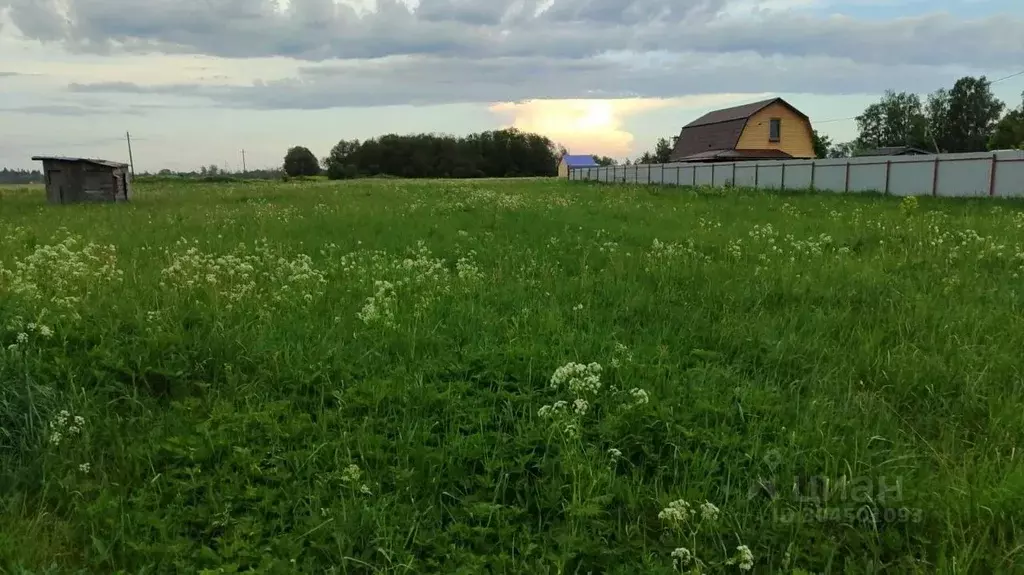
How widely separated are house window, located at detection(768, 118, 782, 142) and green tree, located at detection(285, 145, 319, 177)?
73058 millimetres

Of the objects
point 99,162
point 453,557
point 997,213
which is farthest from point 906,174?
point 99,162

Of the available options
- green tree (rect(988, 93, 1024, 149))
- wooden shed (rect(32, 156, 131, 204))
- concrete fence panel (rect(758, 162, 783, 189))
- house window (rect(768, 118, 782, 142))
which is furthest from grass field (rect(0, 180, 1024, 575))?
green tree (rect(988, 93, 1024, 149))

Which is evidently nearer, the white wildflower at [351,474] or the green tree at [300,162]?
the white wildflower at [351,474]

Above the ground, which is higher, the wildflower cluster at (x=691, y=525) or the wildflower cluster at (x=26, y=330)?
the wildflower cluster at (x=26, y=330)

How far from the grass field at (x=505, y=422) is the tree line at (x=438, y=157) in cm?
8697

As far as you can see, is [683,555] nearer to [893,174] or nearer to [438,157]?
[893,174]

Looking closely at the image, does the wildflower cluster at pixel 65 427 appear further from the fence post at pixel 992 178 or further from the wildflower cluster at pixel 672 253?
the fence post at pixel 992 178

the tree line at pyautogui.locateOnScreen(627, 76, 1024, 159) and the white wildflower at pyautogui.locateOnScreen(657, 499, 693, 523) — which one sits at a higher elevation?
the tree line at pyautogui.locateOnScreen(627, 76, 1024, 159)

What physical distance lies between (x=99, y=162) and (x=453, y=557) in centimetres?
2562

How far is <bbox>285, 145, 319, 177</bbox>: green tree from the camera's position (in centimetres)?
9894

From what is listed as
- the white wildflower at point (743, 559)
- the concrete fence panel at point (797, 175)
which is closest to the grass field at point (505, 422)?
the white wildflower at point (743, 559)

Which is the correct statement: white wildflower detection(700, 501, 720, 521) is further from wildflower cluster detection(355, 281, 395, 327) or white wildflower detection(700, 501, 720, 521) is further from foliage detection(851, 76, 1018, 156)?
foliage detection(851, 76, 1018, 156)

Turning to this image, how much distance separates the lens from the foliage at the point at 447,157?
307 feet

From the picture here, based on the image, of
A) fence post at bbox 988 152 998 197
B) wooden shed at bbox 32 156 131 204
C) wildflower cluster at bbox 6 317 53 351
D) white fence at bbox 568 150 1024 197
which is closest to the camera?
wildflower cluster at bbox 6 317 53 351
